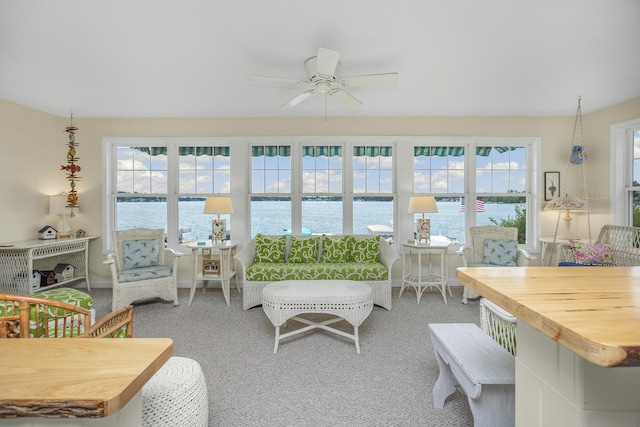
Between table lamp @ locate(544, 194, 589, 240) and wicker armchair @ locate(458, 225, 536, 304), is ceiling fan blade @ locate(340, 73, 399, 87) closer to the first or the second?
wicker armchair @ locate(458, 225, 536, 304)

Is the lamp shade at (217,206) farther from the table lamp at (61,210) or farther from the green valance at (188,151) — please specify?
the table lamp at (61,210)

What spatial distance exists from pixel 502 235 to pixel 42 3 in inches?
206

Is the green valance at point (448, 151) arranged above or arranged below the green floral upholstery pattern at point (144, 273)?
above

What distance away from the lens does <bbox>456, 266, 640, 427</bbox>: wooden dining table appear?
552mm

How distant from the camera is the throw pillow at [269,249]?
415 centimetres

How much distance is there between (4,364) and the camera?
77 centimetres

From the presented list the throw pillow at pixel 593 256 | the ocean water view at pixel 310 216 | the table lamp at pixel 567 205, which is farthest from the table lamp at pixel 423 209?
the throw pillow at pixel 593 256

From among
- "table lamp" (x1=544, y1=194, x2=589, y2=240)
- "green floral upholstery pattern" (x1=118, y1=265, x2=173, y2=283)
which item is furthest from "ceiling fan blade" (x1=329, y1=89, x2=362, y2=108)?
"table lamp" (x1=544, y1=194, x2=589, y2=240)

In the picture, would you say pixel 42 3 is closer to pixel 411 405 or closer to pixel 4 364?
pixel 4 364

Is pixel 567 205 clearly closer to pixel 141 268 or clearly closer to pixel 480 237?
pixel 480 237

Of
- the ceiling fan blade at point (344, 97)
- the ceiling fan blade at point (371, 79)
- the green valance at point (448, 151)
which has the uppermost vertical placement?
the ceiling fan blade at point (344, 97)

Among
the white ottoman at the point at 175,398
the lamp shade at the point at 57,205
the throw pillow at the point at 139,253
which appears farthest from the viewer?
the lamp shade at the point at 57,205

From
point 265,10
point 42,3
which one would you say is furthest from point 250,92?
point 42,3

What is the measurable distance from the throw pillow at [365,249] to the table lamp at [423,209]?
2.17 feet
